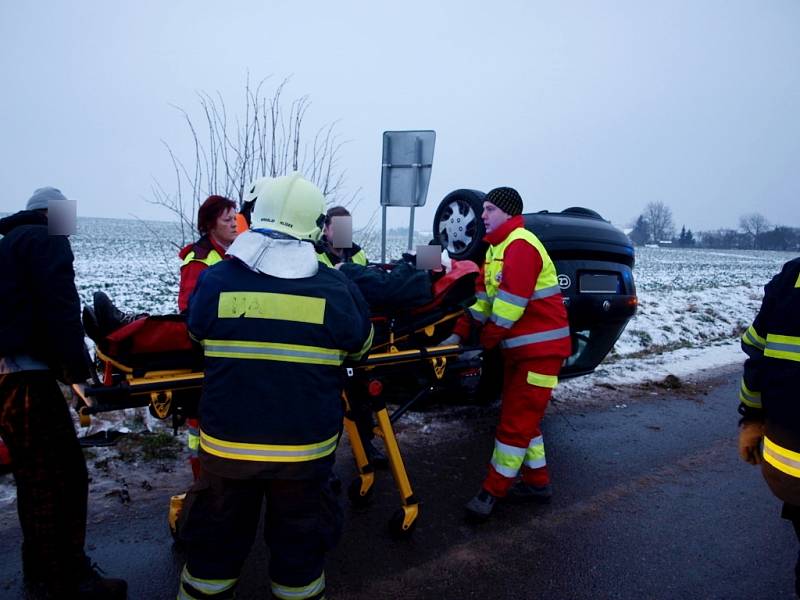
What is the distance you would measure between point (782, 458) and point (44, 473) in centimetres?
301

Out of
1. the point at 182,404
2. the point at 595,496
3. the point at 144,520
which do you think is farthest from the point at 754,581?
the point at 144,520

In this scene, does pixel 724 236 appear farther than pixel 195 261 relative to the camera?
Yes

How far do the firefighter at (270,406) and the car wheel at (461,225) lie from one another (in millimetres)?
2428

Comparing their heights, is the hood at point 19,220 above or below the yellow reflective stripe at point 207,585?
above

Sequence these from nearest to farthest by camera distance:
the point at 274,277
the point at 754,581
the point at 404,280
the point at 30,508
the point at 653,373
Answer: the point at 274,277, the point at 30,508, the point at 754,581, the point at 404,280, the point at 653,373

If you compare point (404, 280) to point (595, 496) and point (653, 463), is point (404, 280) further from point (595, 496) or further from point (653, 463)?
point (653, 463)

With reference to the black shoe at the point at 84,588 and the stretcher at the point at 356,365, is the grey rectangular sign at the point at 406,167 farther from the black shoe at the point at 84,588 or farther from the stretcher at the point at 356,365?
the black shoe at the point at 84,588

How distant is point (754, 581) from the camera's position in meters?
2.92

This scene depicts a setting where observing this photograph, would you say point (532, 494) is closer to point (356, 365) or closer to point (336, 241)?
point (356, 365)

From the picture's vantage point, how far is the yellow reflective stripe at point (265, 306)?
6.40ft

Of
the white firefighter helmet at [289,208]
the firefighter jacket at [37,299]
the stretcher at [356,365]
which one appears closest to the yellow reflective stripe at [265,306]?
the white firefighter helmet at [289,208]

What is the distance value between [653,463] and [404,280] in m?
2.68

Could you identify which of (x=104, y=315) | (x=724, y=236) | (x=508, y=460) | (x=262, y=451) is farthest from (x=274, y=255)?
(x=724, y=236)

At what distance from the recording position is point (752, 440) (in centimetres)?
233
